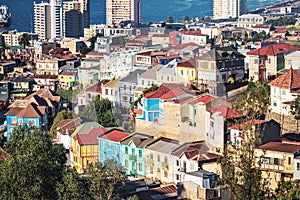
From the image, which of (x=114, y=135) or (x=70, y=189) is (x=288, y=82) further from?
(x=70, y=189)

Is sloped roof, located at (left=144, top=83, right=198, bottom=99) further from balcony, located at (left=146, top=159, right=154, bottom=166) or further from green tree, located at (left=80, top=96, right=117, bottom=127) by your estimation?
balcony, located at (left=146, top=159, right=154, bottom=166)

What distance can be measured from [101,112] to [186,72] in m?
1.02

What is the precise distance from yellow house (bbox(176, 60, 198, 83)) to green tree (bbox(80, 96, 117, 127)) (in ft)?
2.53

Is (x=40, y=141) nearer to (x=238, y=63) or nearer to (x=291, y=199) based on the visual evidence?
(x=291, y=199)

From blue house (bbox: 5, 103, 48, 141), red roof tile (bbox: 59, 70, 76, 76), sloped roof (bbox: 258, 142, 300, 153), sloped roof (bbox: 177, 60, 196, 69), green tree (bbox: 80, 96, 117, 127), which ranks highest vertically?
sloped roof (bbox: 177, 60, 196, 69)

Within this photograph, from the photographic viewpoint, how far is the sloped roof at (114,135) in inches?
252

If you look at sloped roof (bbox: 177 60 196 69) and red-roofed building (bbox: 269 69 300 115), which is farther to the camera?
sloped roof (bbox: 177 60 196 69)

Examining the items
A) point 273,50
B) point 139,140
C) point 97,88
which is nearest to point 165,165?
point 139,140

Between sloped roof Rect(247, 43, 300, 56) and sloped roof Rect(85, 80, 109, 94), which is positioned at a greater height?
sloped roof Rect(247, 43, 300, 56)

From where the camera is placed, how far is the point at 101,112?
25.1ft

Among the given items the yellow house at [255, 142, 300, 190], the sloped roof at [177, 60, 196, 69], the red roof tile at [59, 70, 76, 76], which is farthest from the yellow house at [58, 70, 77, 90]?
the yellow house at [255, 142, 300, 190]

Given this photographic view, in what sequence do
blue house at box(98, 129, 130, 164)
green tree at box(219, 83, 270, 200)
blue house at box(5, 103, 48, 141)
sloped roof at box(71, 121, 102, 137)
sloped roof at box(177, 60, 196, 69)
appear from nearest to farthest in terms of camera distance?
green tree at box(219, 83, 270, 200) < blue house at box(98, 129, 130, 164) < sloped roof at box(71, 121, 102, 137) < sloped roof at box(177, 60, 196, 69) < blue house at box(5, 103, 48, 141)

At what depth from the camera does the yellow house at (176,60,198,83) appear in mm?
7828

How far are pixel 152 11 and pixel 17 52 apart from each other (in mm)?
16076
